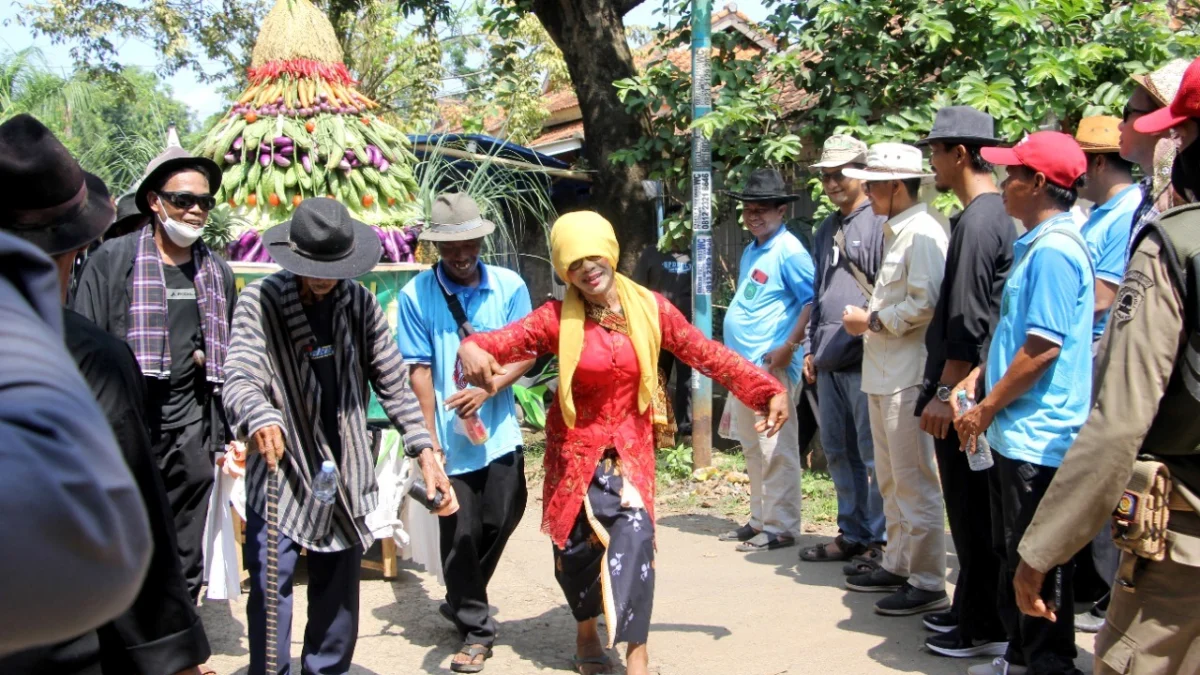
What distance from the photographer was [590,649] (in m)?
4.75

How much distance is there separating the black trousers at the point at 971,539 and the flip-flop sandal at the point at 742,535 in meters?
2.08

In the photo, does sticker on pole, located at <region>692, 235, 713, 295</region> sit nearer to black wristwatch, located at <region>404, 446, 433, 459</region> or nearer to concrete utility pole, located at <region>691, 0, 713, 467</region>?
concrete utility pole, located at <region>691, 0, 713, 467</region>

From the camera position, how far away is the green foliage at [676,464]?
825cm

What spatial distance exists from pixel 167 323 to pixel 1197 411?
157 inches

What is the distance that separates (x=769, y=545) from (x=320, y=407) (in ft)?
10.7

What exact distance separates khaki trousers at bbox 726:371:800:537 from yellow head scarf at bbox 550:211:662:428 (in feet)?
6.74

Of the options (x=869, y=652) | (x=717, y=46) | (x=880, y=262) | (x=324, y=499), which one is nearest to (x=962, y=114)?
(x=880, y=262)

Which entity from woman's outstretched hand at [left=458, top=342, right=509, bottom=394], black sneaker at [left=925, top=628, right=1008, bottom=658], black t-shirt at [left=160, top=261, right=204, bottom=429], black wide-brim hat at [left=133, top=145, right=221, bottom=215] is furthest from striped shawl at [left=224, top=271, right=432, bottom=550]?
black sneaker at [left=925, top=628, right=1008, bottom=658]

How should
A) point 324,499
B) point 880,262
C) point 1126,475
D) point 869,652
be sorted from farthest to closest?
point 880,262 < point 869,652 < point 324,499 < point 1126,475

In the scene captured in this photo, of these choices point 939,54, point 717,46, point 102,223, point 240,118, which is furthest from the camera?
point 717,46

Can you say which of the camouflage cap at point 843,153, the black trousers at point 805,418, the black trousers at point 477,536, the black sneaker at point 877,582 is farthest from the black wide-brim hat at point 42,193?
the black trousers at point 805,418

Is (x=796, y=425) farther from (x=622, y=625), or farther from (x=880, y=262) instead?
(x=622, y=625)

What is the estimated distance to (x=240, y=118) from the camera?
23.9 ft

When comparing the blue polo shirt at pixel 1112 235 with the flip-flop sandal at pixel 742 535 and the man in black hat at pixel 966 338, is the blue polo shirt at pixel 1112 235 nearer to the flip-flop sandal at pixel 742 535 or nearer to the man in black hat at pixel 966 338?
the man in black hat at pixel 966 338
